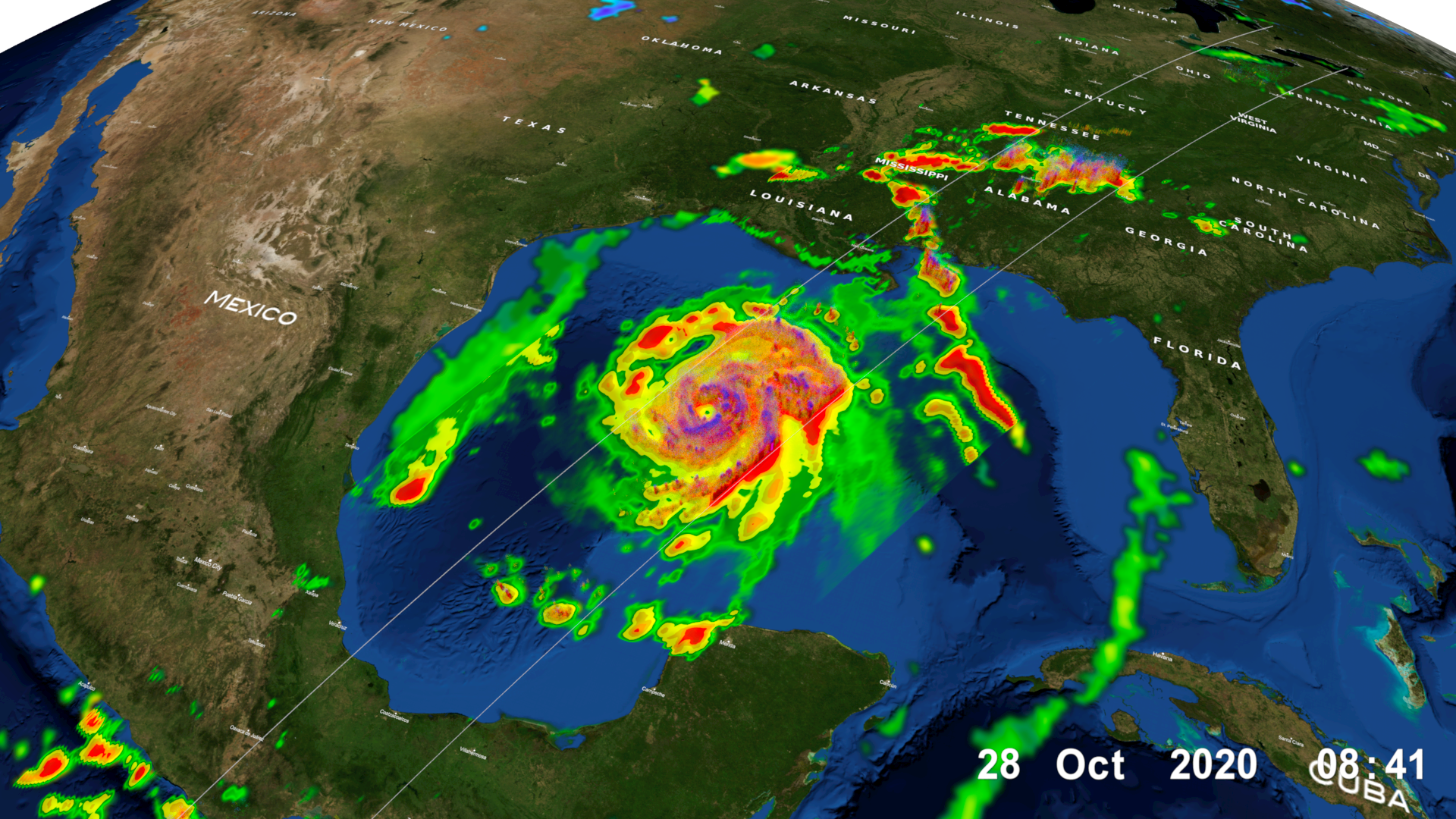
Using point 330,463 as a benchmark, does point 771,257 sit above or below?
above

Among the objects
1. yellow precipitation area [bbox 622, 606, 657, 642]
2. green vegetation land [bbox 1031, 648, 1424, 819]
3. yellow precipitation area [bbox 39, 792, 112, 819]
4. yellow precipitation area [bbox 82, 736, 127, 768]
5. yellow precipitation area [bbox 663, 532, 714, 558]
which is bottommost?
green vegetation land [bbox 1031, 648, 1424, 819]

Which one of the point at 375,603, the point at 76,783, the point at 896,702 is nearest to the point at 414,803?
the point at 375,603

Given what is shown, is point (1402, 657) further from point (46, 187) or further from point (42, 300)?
point (46, 187)

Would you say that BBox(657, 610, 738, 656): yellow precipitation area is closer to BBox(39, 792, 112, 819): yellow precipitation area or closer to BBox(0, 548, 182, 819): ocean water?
BBox(0, 548, 182, 819): ocean water

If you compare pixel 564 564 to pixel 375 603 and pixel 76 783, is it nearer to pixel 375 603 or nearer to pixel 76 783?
pixel 375 603

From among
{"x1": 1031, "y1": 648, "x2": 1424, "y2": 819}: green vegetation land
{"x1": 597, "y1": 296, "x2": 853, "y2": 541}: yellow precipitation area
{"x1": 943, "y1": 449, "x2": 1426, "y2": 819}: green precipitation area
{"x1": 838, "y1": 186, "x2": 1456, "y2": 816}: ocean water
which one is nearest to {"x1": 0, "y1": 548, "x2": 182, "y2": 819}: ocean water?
{"x1": 597, "y1": 296, "x2": 853, "y2": 541}: yellow precipitation area

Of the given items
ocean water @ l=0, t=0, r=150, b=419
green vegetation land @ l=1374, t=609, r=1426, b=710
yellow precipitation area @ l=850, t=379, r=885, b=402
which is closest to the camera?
green vegetation land @ l=1374, t=609, r=1426, b=710

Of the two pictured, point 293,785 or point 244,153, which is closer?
point 293,785

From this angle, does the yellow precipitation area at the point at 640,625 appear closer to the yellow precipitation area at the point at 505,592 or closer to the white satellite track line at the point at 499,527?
the white satellite track line at the point at 499,527
